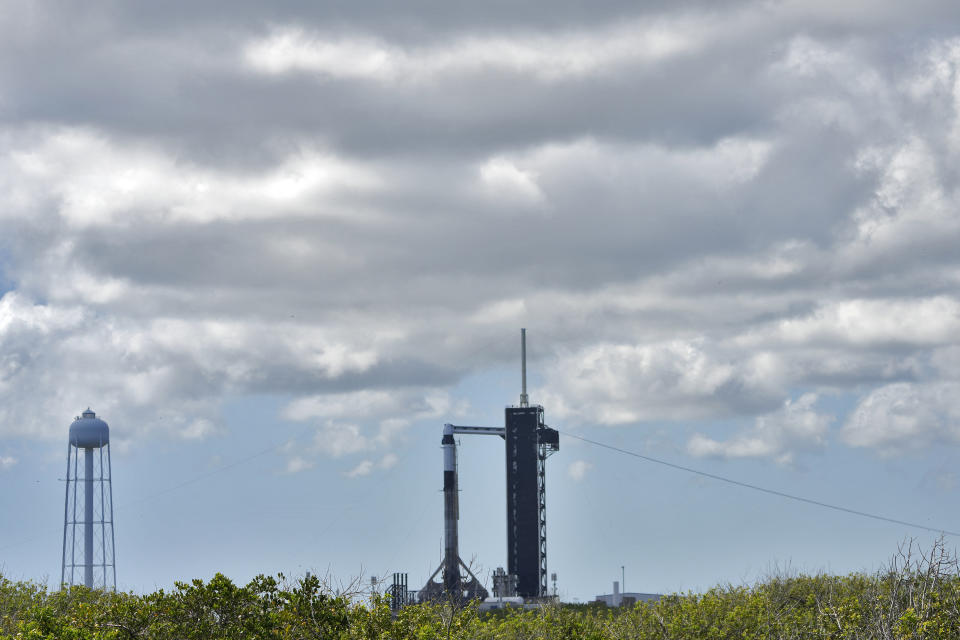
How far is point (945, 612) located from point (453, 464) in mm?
82040

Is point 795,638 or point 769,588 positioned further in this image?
point 769,588

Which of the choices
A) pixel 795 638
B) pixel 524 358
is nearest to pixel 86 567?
pixel 524 358

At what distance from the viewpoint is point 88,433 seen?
12744 cm

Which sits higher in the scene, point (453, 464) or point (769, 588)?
point (453, 464)

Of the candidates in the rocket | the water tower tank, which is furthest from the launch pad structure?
the water tower tank

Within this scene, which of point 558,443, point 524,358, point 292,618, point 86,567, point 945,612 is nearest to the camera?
point 292,618

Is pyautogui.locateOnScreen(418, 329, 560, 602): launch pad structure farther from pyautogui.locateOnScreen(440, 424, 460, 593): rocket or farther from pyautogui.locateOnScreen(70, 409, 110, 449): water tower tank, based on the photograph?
pyautogui.locateOnScreen(70, 409, 110, 449): water tower tank

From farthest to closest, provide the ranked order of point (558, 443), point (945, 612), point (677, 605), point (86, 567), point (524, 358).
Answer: point (86, 567) < point (524, 358) < point (558, 443) < point (677, 605) < point (945, 612)

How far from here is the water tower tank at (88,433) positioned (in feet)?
418

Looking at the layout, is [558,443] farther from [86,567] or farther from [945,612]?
[945,612]

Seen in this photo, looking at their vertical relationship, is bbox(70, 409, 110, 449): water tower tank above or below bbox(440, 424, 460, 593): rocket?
above

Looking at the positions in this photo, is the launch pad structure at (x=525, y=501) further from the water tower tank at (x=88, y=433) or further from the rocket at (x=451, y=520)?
the water tower tank at (x=88, y=433)

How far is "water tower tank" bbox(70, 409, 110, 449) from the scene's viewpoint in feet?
418

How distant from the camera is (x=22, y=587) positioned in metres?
50.7
